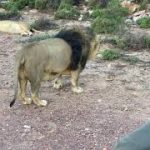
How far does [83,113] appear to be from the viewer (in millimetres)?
5398

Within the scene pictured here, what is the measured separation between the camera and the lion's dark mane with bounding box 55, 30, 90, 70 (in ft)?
19.4

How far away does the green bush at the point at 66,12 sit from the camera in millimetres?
10609

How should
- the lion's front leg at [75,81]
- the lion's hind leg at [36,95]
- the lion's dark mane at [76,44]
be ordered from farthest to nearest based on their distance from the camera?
the lion's front leg at [75,81] → the lion's dark mane at [76,44] → the lion's hind leg at [36,95]

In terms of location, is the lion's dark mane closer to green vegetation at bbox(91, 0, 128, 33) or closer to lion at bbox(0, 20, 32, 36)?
green vegetation at bbox(91, 0, 128, 33)

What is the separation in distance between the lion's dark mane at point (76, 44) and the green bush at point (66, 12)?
4661mm

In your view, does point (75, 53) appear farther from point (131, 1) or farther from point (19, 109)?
point (131, 1)

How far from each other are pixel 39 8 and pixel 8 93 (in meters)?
6.00

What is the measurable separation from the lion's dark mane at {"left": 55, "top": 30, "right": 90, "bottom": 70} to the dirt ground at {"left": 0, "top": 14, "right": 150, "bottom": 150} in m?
0.41

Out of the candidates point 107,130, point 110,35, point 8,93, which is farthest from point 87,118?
point 110,35

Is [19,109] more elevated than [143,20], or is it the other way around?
[19,109]

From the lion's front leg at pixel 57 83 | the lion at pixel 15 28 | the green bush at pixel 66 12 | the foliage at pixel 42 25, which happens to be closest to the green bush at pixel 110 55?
the lion's front leg at pixel 57 83

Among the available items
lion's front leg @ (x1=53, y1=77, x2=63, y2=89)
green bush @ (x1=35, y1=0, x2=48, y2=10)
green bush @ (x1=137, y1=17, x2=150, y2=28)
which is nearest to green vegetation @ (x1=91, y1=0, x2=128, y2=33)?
green bush @ (x1=137, y1=17, x2=150, y2=28)

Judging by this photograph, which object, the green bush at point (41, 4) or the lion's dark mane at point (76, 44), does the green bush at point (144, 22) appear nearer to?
the green bush at point (41, 4)

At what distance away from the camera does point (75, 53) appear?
5.91m
